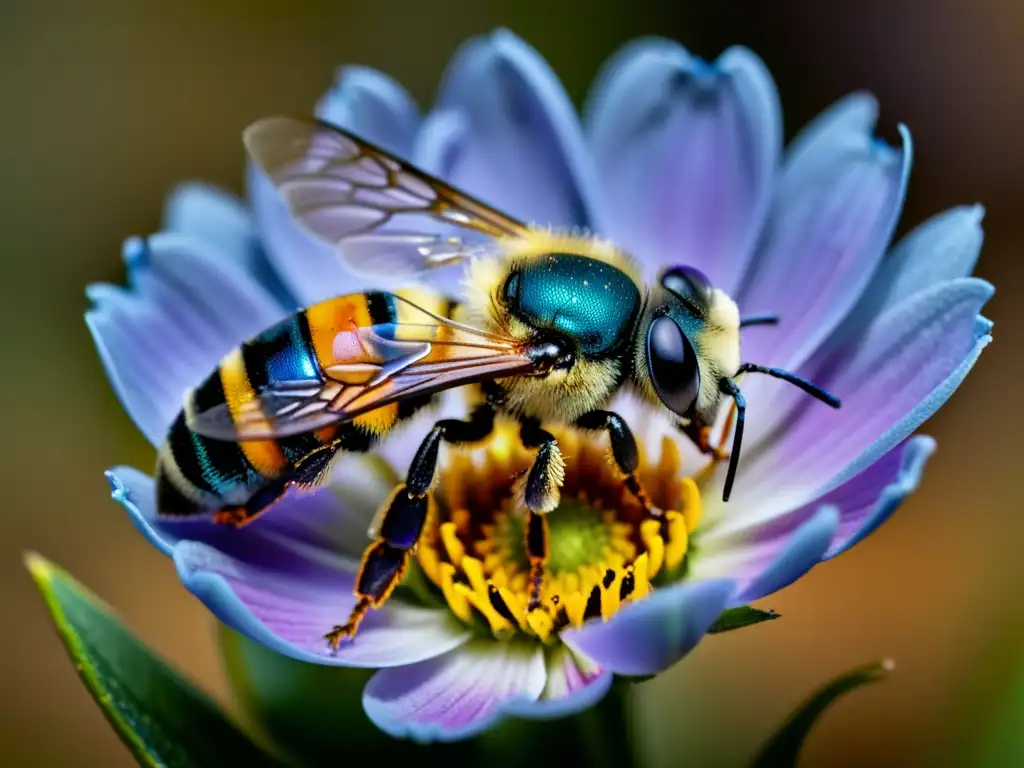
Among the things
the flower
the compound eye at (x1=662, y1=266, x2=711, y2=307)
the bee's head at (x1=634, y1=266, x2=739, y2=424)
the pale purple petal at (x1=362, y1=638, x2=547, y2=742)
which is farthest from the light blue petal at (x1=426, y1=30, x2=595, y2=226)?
the pale purple petal at (x1=362, y1=638, x2=547, y2=742)

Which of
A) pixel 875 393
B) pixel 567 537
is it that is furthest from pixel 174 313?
pixel 875 393

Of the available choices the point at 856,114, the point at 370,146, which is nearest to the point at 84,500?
the point at 370,146

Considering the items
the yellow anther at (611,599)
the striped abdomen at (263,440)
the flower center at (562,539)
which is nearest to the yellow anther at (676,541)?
the flower center at (562,539)

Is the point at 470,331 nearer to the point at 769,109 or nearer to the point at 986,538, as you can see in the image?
the point at 769,109

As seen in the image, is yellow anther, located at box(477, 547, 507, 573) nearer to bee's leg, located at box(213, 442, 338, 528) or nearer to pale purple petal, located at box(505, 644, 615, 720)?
pale purple petal, located at box(505, 644, 615, 720)

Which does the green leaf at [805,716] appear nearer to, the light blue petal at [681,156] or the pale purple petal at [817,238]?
the pale purple petal at [817,238]
